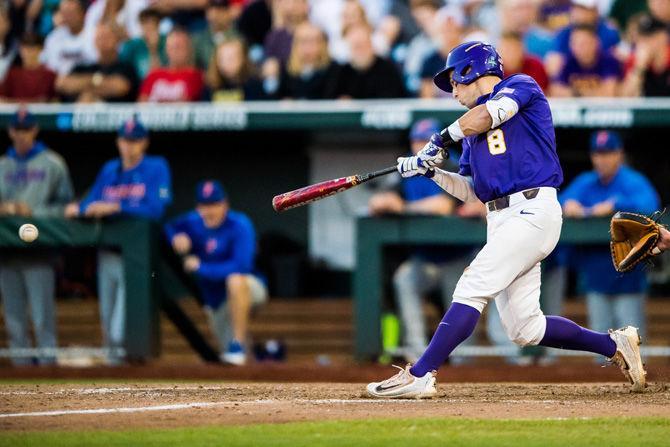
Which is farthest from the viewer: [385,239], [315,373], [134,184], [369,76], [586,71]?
[369,76]

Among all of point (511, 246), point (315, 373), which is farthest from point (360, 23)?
point (511, 246)

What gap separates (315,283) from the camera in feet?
37.8

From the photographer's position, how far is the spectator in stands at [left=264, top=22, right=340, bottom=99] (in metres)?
10.9

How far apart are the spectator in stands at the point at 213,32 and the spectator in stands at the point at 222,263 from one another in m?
1.82

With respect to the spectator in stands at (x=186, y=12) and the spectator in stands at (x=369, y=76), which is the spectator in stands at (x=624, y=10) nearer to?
the spectator in stands at (x=369, y=76)

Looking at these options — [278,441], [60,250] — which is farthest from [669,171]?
[278,441]

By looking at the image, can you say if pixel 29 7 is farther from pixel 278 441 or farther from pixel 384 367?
pixel 278 441

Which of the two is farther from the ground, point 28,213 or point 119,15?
point 119,15

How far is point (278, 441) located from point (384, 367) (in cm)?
468

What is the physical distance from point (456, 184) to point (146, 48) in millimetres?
6050

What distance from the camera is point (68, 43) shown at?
40.1ft

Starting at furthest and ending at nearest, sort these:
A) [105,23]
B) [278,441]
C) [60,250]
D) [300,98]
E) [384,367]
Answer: [105,23]
[300,98]
[60,250]
[384,367]
[278,441]

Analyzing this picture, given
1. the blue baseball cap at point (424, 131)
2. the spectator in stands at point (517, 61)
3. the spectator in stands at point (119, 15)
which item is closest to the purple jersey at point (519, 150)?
the blue baseball cap at point (424, 131)

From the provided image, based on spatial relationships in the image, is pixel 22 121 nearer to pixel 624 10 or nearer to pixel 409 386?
pixel 624 10
